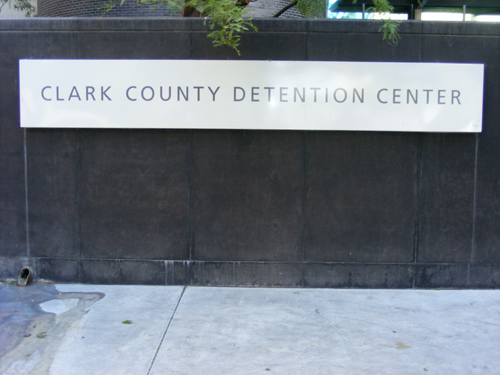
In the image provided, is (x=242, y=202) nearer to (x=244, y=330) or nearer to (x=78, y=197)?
(x=244, y=330)

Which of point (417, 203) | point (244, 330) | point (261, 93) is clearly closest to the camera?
point (244, 330)

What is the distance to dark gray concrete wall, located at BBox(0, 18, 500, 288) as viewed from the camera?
5.47 metres

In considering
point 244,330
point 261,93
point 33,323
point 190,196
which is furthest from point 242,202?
point 33,323

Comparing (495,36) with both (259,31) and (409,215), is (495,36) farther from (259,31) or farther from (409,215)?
(259,31)

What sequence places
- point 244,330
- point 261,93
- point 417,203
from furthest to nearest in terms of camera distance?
point 417,203
point 261,93
point 244,330

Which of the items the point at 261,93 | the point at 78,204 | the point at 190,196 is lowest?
the point at 78,204

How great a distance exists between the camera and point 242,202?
5.52 meters

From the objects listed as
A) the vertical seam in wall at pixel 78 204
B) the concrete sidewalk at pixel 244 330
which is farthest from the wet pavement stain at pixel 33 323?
the vertical seam in wall at pixel 78 204

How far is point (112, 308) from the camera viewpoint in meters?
4.81

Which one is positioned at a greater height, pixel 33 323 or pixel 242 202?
pixel 242 202

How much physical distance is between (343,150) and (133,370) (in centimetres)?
338

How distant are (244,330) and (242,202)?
1704mm

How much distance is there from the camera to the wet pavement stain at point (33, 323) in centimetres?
366

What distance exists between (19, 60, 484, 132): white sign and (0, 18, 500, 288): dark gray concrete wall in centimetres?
20
